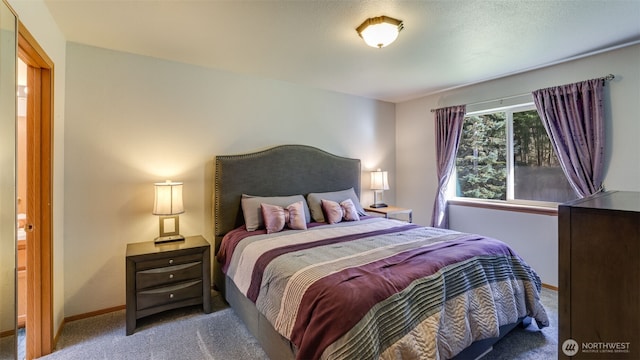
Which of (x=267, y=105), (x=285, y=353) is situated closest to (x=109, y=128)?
(x=267, y=105)

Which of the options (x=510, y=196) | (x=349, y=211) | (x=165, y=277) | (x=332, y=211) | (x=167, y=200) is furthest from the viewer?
(x=510, y=196)

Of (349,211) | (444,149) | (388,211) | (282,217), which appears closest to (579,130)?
(444,149)

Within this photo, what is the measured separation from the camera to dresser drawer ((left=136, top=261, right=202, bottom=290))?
2.39m

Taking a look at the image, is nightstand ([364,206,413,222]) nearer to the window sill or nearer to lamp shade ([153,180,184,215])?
the window sill

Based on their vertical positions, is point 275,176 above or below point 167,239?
above

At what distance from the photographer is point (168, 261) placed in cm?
251

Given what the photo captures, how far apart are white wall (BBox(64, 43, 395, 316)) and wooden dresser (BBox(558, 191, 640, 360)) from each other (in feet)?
10.1

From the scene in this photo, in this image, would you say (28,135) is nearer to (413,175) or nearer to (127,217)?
(127,217)

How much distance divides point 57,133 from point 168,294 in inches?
62.7

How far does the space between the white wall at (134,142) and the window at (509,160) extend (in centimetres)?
266

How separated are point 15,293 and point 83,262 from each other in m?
1.40

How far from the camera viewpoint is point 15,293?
1383 millimetres

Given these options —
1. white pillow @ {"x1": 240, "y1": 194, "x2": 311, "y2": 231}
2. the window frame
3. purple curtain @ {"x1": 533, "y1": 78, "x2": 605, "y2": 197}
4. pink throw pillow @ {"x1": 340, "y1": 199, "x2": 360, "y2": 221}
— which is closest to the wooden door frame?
white pillow @ {"x1": 240, "y1": 194, "x2": 311, "y2": 231}

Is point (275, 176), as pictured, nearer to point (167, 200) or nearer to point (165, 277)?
point (167, 200)
